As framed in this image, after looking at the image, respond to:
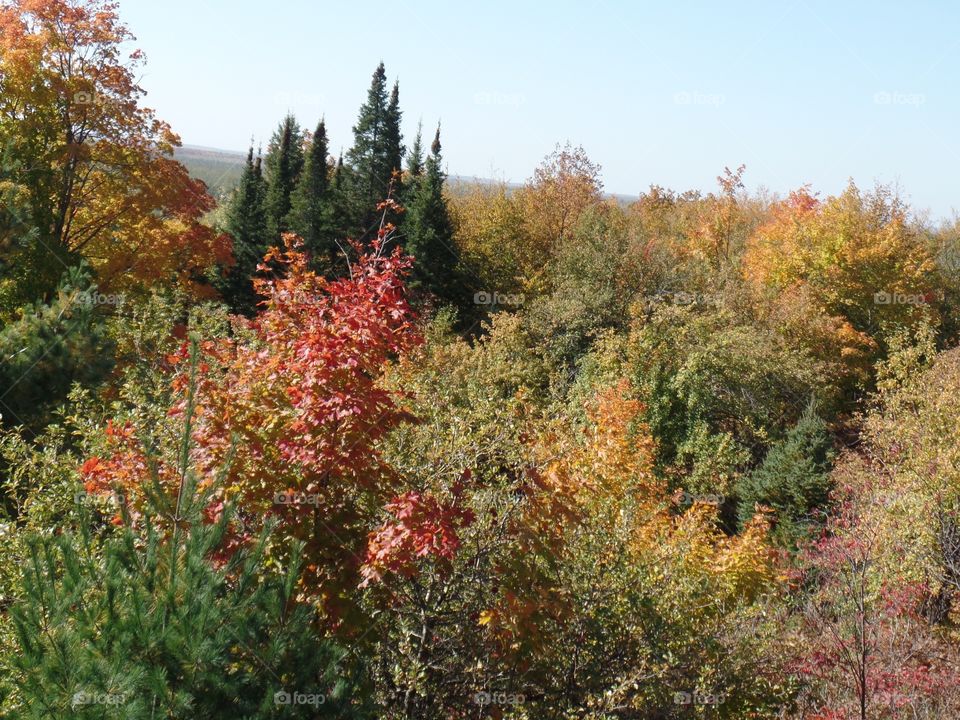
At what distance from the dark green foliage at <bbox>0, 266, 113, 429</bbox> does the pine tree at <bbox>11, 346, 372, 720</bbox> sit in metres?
7.29

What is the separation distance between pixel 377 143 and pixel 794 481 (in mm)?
26824

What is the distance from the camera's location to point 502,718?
6469 mm

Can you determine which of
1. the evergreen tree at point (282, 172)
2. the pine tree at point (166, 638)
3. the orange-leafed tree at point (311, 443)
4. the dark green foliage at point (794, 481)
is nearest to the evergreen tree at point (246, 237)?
the evergreen tree at point (282, 172)

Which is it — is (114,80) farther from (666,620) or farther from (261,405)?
(666,620)

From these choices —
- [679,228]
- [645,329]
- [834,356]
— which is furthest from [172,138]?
[679,228]

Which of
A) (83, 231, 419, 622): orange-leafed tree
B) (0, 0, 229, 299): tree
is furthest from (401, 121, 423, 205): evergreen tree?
(83, 231, 419, 622): orange-leafed tree

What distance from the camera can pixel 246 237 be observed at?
37875 millimetres

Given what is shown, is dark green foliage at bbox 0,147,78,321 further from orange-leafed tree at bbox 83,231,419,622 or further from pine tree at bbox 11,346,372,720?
pine tree at bbox 11,346,372,720

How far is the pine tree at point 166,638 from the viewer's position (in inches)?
153

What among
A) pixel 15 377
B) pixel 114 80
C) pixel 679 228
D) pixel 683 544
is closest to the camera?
pixel 683 544

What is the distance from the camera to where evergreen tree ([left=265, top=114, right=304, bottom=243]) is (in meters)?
36.0

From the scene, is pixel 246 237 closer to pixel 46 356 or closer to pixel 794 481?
pixel 46 356

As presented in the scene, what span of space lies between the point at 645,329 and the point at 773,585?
11.3 metres

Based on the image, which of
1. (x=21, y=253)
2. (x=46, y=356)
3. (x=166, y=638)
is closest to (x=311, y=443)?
(x=166, y=638)
